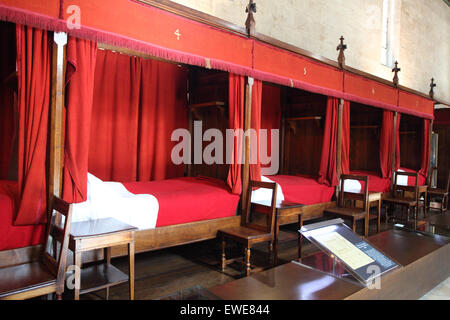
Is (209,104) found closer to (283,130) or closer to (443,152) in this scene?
(283,130)

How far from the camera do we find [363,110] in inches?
281

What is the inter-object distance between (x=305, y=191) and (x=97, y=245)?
3253 millimetres

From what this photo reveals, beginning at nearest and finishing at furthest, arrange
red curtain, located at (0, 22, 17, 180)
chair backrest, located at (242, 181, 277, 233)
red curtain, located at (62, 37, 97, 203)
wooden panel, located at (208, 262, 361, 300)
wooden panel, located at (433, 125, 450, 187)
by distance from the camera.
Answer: wooden panel, located at (208, 262, 361, 300), red curtain, located at (62, 37, 97, 203), chair backrest, located at (242, 181, 277, 233), red curtain, located at (0, 22, 17, 180), wooden panel, located at (433, 125, 450, 187)

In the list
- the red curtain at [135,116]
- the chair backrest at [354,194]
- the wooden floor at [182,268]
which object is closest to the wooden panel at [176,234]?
the wooden floor at [182,268]

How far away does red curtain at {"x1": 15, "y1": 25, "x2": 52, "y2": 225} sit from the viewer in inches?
91.1

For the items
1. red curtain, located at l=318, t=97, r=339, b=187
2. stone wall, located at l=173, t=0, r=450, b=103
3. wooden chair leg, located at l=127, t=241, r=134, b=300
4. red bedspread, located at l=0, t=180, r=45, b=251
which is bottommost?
wooden chair leg, located at l=127, t=241, r=134, b=300

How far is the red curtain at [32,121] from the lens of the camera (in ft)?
7.59

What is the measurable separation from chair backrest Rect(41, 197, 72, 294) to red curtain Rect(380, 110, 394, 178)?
5806mm

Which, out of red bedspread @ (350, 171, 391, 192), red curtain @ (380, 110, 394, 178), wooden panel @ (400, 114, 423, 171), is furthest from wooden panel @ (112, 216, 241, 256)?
wooden panel @ (400, 114, 423, 171)

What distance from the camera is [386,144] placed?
6.39 metres

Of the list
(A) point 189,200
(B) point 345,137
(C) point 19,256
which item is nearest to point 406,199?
(B) point 345,137

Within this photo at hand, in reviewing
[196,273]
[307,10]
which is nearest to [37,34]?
[196,273]

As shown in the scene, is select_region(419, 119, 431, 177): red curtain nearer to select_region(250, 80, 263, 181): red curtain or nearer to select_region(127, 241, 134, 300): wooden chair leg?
select_region(250, 80, 263, 181): red curtain

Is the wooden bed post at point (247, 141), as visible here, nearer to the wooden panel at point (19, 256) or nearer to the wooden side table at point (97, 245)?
the wooden side table at point (97, 245)
